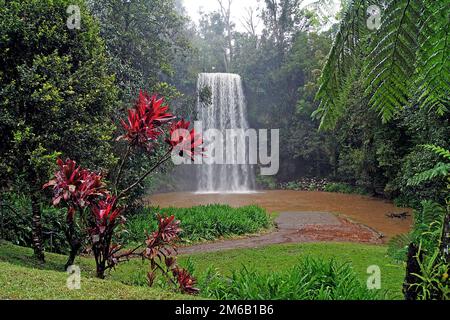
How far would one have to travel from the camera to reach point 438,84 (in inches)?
84.4

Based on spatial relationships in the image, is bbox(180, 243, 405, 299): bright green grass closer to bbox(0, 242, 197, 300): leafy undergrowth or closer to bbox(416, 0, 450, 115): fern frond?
bbox(0, 242, 197, 300): leafy undergrowth

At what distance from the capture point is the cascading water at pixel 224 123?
21.5 metres

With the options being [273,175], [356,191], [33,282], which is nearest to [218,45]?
[273,175]

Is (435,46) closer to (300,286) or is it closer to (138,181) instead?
(300,286)

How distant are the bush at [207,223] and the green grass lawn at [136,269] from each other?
5.06 ft

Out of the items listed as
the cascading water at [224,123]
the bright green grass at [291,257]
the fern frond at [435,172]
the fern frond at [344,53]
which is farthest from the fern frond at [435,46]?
the cascading water at [224,123]

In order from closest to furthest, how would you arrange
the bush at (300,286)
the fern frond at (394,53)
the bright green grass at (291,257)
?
the fern frond at (394,53) < the bush at (300,286) < the bright green grass at (291,257)

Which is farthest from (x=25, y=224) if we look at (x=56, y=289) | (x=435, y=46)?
(x=435, y=46)

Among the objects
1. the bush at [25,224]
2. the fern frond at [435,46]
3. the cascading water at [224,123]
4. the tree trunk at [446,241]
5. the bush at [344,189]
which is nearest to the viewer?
the fern frond at [435,46]

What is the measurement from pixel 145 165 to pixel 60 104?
4.45 m

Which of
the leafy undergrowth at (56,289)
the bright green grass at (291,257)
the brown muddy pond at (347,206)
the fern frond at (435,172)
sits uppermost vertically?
the fern frond at (435,172)

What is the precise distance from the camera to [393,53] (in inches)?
87.5

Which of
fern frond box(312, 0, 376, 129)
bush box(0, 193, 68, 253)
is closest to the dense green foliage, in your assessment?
bush box(0, 193, 68, 253)

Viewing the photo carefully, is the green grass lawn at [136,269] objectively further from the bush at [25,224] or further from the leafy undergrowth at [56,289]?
the bush at [25,224]
